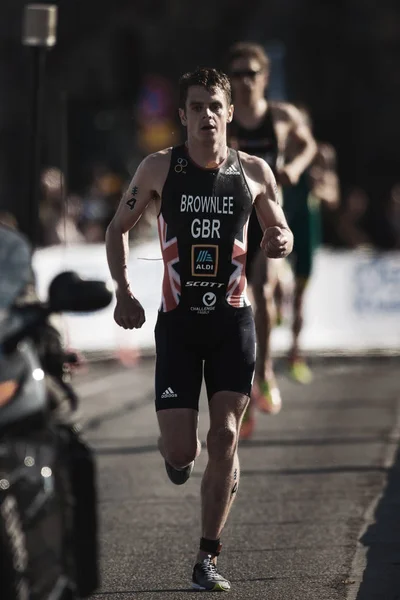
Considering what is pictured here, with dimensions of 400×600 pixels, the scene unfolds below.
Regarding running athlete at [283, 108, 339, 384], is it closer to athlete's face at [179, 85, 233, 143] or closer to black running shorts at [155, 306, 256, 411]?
athlete's face at [179, 85, 233, 143]

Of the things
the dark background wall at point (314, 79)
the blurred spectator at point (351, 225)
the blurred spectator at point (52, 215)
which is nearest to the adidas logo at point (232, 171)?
the blurred spectator at point (52, 215)

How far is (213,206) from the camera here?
6.71 metres

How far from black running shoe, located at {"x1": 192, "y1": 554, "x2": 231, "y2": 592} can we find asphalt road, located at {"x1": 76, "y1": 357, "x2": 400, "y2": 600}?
48 millimetres

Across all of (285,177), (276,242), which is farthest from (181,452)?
(285,177)

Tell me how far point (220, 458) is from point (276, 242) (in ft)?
2.93

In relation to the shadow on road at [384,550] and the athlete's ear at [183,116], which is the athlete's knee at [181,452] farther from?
the athlete's ear at [183,116]

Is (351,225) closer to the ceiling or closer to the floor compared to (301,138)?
closer to the floor

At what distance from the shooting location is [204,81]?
22.0 ft

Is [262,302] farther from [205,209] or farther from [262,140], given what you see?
[205,209]

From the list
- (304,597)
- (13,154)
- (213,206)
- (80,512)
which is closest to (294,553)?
(304,597)

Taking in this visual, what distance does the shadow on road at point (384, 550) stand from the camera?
6.50 m

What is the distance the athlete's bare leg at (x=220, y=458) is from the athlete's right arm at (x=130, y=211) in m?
0.48

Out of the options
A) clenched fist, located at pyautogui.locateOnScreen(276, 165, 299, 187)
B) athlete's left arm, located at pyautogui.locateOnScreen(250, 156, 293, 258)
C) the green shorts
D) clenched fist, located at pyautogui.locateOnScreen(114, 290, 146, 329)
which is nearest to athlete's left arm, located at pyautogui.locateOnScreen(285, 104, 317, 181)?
clenched fist, located at pyautogui.locateOnScreen(276, 165, 299, 187)

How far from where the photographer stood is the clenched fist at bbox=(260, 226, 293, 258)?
6.73 metres
